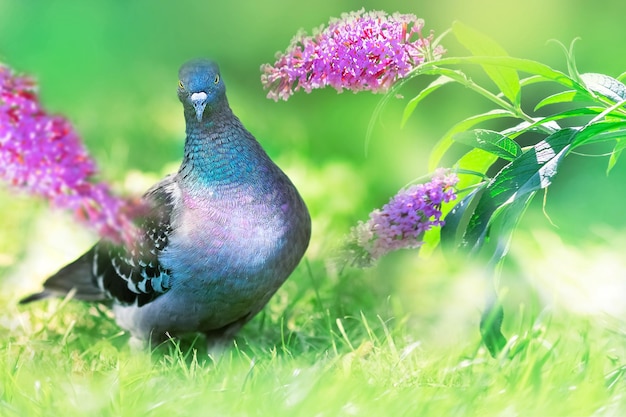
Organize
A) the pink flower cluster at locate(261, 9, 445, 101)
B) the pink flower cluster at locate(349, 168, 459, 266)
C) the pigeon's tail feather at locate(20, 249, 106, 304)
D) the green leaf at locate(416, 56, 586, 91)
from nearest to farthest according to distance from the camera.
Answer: the green leaf at locate(416, 56, 586, 91) < the pink flower cluster at locate(261, 9, 445, 101) < the pink flower cluster at locate(349, 168, 459, 266) < the pigeon's tail feather at locate(20, 249, 106, 304)

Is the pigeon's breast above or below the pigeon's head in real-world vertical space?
below

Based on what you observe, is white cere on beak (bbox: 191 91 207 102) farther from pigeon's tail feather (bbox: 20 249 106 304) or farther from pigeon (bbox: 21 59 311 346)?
pigeon's tail feather (bbox: 20 249 106 304)

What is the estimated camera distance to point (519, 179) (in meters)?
2.06

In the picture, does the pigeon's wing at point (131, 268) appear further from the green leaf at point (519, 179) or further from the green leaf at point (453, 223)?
the green leaf at point (519, 179)

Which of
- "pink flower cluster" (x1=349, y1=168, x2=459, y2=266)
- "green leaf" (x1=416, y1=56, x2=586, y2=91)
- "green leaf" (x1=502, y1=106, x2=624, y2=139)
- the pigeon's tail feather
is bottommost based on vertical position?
the pigeon's tail feather

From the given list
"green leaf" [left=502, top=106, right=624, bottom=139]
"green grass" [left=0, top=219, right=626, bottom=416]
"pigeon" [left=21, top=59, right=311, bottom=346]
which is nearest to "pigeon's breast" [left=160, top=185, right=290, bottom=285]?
"pigeon" [left=21, top=59, right=311, bottom=346]

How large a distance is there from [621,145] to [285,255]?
89cm

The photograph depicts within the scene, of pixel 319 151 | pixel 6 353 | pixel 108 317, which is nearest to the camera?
pixel 6 353

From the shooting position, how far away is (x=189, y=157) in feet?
7.72

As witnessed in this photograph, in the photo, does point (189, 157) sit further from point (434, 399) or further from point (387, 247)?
point (434, 399)

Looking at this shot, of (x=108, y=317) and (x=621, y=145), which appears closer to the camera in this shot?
(x=621, y=145)

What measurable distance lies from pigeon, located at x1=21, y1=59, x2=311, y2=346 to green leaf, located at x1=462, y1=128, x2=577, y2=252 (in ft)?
1.72

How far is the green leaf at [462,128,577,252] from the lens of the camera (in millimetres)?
2020

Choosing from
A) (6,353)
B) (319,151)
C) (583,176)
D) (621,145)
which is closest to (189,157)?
(6,353)
